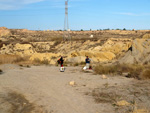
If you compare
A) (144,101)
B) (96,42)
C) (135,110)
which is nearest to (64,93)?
(144,101)

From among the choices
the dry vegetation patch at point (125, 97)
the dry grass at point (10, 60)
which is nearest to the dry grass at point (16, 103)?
the dry vegetation patch at point (125, 97)

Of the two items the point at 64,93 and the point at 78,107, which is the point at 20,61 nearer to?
the point at 64,93

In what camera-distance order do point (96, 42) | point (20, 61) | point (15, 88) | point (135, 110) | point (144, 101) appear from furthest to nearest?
point (96, 42)
point (20, 61)
point (15, 88)
point (144, 101)
point (135, 110)

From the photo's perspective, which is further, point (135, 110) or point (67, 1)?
point (67, 1)

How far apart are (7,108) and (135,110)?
537cm

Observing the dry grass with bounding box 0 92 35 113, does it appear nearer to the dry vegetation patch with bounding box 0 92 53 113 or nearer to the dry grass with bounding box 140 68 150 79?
the dry vegetation patch with bounding box 0 92 53 113

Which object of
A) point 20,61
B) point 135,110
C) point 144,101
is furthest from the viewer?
point 20,61

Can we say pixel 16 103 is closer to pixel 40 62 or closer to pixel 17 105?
pixel 17 105

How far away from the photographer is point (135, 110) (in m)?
9.39

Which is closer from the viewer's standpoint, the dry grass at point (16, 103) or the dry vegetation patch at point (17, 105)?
the dry vegetation patch at point (17, 105)

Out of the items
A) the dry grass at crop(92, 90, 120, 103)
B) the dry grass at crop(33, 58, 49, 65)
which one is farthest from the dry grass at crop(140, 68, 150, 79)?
the dry grass at crop(33, 58, 49, 65)

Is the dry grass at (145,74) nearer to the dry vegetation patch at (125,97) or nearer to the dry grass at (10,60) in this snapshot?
the dry vegetation patch at (125,97)

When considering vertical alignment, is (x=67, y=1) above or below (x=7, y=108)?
above

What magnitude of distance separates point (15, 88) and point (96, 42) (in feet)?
134
